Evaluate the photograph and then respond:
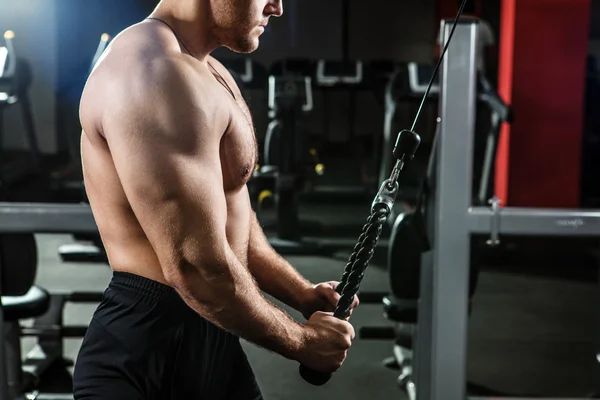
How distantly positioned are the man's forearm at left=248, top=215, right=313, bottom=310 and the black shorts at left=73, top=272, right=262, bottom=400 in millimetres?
231

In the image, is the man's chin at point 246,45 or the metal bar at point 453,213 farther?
the metal bar at point 453,213

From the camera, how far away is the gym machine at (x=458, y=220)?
193 centimetres

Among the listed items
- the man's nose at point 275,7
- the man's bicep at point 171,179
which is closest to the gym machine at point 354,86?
the man's nose at point 275,7

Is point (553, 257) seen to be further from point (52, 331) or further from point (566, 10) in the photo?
point (52, 331)

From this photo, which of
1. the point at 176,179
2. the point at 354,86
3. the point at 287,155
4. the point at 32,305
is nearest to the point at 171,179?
the point at 176,179

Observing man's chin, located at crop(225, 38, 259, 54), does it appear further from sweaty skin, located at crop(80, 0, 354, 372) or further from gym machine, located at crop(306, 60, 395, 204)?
gym machine, located at crop(306, 60, 395, 204)

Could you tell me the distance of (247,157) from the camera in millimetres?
1266

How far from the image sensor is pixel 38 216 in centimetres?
194

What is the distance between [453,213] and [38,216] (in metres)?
1.16

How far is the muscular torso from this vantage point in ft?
3.76

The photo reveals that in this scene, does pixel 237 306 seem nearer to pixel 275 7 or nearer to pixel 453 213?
pixel 275 7

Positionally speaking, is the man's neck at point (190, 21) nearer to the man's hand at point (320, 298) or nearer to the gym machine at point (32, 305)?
the man's hand at point (320, 298)

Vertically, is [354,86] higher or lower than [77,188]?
higher

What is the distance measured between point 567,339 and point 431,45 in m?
6.39
